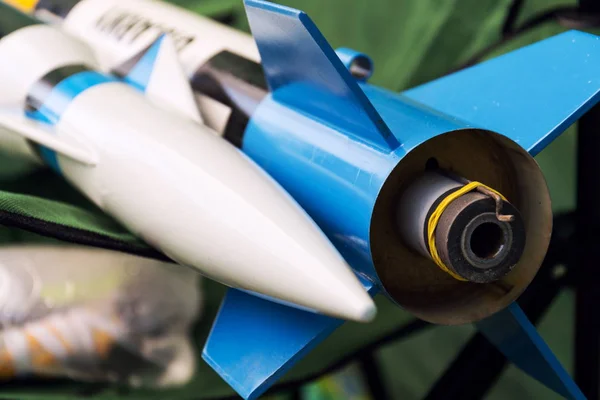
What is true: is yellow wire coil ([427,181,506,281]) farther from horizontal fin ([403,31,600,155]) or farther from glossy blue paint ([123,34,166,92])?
glossy blue paint ([123,34,166,92])

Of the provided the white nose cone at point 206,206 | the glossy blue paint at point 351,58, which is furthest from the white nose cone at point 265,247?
the glossy blue paint at point 351,58

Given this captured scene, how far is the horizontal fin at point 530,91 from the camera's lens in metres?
0.34

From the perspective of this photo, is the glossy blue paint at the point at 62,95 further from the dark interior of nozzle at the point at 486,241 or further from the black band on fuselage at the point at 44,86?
the dark interior of nozzle at the point at 486,241

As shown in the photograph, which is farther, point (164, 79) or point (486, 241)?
point (164, 79)

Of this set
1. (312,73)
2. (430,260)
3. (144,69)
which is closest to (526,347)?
(430,260)

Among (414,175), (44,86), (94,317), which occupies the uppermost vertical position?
(414,175)

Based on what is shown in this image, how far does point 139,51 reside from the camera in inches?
19.2

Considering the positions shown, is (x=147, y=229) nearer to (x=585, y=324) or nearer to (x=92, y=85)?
(x=92, y=85)

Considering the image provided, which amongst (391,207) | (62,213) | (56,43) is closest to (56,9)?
(56,43)

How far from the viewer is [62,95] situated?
41cm

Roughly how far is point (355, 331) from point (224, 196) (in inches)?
9.1

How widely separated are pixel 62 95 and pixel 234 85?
4.1 inches

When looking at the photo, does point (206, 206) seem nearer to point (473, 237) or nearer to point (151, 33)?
point (473, 237)

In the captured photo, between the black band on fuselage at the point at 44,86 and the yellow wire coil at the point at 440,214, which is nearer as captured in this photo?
the yellow wire coil at the point at 440,214
